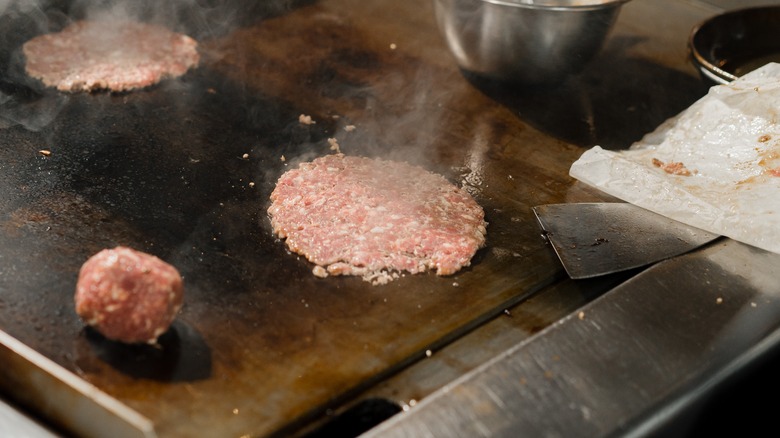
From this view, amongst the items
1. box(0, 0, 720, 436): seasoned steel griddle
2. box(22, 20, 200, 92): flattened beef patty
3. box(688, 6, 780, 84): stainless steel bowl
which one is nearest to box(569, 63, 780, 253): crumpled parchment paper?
box(0, 0, 720, 436): seasoned steel griddle

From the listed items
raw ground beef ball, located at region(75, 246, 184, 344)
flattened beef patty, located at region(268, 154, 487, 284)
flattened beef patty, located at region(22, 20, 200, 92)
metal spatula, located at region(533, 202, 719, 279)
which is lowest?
flattened beef patty, located at region(22, 20, 200, 92)

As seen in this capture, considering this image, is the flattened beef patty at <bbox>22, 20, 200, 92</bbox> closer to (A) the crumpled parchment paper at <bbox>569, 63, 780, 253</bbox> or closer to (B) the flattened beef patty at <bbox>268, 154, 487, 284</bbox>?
(B) the flattened beef patty at <bbox>268, 154, 487, 284</bbox>

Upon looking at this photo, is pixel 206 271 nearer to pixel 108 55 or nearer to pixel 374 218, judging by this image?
pixel 374 218

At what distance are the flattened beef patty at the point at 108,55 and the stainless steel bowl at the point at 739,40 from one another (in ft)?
7.59

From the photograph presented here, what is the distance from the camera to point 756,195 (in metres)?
2.75

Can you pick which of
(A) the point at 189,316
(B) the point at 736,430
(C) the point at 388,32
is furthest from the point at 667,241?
(C) the point at 388,32

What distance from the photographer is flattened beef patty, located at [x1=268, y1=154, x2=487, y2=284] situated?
2.58 m

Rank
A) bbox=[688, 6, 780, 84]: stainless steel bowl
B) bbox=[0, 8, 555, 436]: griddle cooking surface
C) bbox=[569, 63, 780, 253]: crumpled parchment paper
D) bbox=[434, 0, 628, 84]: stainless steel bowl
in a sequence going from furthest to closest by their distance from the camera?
bbox=[688, 6, 780, 84]: stainless steel bowl < bbox=[434, 0, 628, 84]: stainless steel bowl < bbox=[569, 63, 780, 253]: crumpled parchment paper < bbox=[0, 8, 555, 436]: griddle cooking surface

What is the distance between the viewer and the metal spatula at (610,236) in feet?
8.46

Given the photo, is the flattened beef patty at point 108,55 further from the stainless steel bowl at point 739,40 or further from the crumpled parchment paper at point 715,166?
the stainless steel bowl at point 739,40

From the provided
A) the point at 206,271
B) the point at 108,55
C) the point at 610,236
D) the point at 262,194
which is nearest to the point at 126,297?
the point at 206,271

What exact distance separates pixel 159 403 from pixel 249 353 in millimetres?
286

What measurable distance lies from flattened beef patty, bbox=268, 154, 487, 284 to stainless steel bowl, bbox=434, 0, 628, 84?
2.53ft

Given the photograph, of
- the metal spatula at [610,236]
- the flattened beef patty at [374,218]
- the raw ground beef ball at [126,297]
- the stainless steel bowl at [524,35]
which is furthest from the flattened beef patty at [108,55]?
the metal spatula at [610,236]
